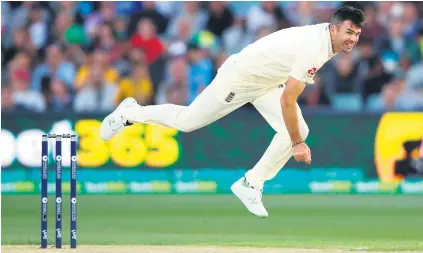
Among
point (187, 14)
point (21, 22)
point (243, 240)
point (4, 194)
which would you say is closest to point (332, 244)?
point (243, 240)

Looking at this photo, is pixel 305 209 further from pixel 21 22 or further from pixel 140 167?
pixel 21 22

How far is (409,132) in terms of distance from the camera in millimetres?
12648

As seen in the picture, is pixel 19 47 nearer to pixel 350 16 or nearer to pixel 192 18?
pixel 192 18

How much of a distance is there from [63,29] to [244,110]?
2.95m

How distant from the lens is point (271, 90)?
8.42 metres

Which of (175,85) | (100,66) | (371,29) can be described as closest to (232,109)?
(175,85)

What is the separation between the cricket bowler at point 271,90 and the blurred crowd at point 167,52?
449cm

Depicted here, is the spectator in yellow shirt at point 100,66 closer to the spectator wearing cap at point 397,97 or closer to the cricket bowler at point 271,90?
the spectator wearing cap at point 397,97

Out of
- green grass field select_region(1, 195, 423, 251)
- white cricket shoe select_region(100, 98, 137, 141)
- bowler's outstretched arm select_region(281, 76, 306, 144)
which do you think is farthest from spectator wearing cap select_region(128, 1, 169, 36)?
bowler's outstretched arm select_region(281, 76, 306, 144)

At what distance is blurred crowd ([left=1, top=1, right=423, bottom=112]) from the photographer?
527 inches

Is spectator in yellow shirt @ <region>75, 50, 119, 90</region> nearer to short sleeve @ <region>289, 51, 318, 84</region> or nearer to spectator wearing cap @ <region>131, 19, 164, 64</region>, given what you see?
spectator wearing cap @ <region>131, 19, 164, 64</region>

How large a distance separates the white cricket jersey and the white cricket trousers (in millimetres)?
103

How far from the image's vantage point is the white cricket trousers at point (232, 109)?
26.8 ft

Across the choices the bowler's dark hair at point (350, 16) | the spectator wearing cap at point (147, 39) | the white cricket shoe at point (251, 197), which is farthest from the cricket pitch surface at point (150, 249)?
the spectator wearing cap at point (147, 39)
